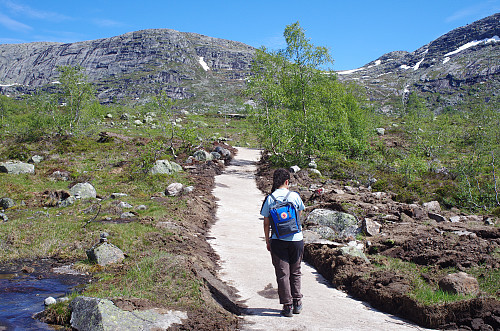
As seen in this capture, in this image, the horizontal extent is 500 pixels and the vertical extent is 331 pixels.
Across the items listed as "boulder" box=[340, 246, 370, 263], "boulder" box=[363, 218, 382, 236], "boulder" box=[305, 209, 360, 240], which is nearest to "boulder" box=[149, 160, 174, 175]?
"boulder" box=[305, 209, 360, 240]

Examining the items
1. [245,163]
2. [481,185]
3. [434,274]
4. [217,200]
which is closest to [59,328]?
[434,274]

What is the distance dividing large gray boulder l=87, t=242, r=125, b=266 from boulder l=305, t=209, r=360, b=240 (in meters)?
6.11

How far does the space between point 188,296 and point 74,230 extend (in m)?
5.79

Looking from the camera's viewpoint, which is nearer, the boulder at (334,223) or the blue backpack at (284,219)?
the blue backpack at (284,219)

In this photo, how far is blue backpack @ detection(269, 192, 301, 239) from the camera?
5805 mm

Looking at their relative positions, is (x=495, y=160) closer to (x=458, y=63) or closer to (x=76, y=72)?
(x=76, y=72)

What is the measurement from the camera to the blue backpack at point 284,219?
5.80m

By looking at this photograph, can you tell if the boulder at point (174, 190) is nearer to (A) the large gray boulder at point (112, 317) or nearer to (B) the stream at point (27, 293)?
(B) the stream at point (27, 293)

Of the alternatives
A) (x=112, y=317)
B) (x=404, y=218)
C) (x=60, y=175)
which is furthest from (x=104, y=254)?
(x=60, y=175)

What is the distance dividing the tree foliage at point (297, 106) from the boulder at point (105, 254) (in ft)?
57.8

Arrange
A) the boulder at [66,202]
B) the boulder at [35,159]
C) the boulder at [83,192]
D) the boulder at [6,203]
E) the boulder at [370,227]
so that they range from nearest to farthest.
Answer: the boulder at [370,227]
the boulder at [6,203]
the boulder at [66,202]
the boulder at [83,192]
the boulder at [35,159]

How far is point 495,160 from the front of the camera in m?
17.0

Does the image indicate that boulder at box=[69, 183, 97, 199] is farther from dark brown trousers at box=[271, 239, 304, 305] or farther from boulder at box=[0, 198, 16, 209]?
dark brown trousers at box=[271, 239, 304, 305]

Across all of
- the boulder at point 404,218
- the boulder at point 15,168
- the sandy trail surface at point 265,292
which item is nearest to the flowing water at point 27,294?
the sandy trail surface at point 265,292
